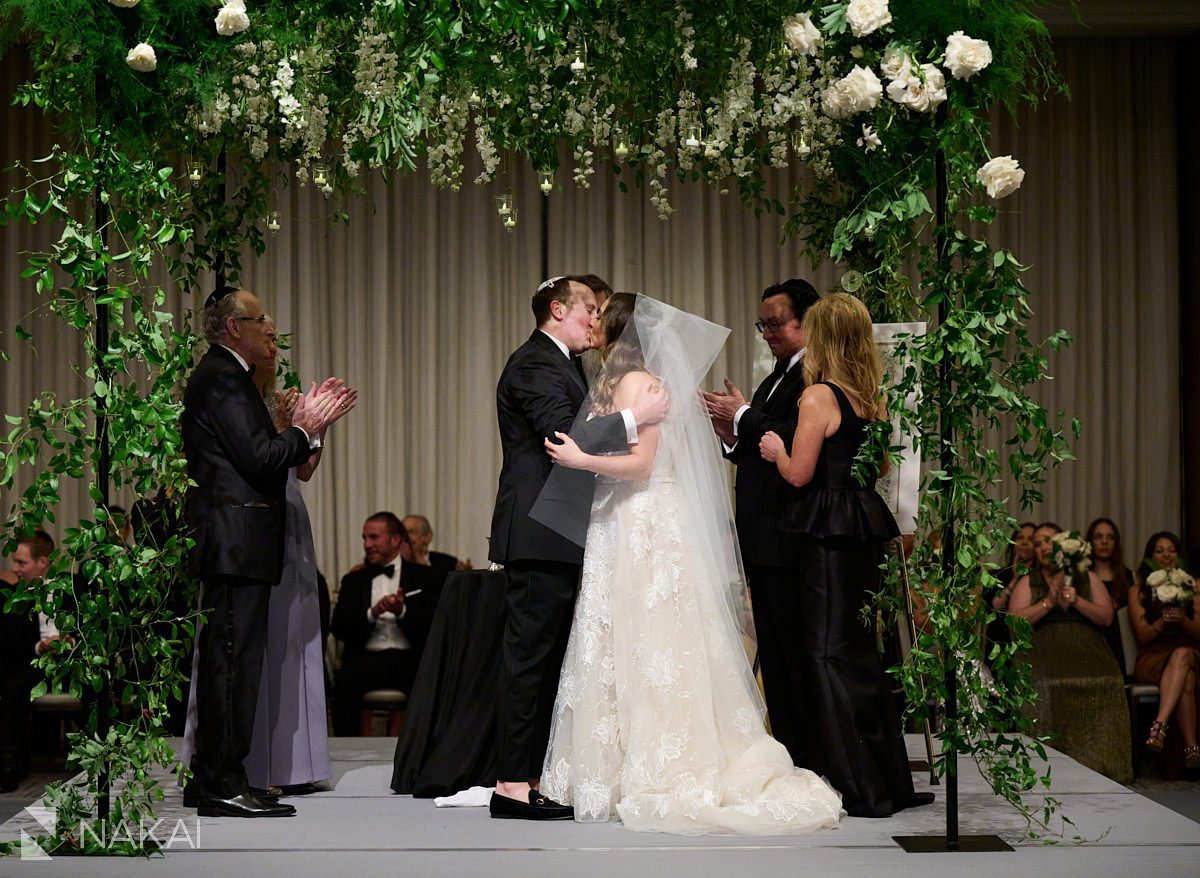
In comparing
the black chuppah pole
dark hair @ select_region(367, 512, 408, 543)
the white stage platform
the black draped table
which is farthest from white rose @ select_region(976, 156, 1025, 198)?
dark hair @ select_region(367, 512, 408, 543)

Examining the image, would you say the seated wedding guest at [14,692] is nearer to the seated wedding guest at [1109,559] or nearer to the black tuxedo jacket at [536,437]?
the black tuxedo jacket at [536,437]

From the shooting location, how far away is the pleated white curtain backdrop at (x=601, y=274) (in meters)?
9.71

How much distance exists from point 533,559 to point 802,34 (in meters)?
1.79

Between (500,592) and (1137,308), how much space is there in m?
6.46

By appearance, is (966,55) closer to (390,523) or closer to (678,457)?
(678,457)

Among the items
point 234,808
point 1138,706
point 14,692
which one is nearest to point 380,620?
point 14,692

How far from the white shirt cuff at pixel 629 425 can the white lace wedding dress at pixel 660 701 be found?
149mm

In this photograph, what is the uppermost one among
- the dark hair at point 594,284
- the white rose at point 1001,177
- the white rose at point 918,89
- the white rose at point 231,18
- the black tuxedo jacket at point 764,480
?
the white rose at point 231,18

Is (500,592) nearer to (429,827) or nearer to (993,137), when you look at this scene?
(429,827)

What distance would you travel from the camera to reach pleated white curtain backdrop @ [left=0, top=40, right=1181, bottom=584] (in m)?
9.71

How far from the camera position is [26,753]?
24.1ft

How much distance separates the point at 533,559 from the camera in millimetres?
4535

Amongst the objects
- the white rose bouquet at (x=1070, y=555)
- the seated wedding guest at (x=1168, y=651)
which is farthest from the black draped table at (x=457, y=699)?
the seated wedding guest at (x=1168, y=651)

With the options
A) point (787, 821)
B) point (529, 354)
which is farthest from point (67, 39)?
point (787, 821)
